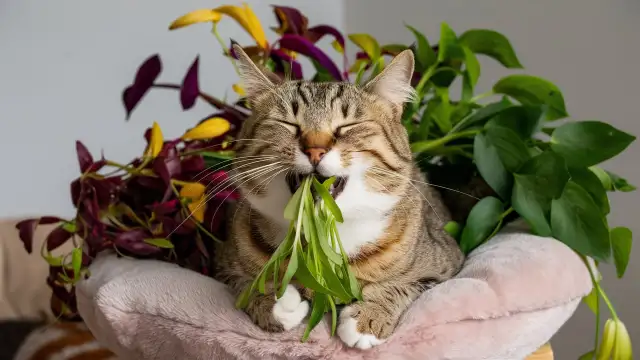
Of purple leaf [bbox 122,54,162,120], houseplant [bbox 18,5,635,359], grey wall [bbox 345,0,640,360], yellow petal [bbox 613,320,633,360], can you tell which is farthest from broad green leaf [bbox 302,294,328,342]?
grey wall [bbox 345,0,640,360]

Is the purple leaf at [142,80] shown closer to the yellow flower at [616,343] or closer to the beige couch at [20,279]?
the beige couch at [20,279]

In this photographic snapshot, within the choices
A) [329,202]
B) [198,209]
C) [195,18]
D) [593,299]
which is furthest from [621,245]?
[195,18]

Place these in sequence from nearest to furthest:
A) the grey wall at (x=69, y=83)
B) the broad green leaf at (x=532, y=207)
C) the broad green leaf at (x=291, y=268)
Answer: the broad green leaf at (x=291, y=268) < the broad green leaf at (x=532, y=207) < the grey wall at (x=69, y=83)

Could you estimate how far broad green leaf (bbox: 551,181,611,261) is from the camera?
0.90m

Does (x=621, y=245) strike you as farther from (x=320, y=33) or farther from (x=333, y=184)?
(x=320, y=33)

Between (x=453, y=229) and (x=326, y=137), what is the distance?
38cm

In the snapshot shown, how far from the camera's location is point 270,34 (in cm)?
185

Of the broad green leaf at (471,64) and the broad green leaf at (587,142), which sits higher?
the broad green leaf at (471,64)

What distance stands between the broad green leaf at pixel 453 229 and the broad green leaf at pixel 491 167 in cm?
9

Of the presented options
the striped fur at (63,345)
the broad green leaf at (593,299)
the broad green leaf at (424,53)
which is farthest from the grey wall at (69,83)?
the broad green leaf at (593,299)

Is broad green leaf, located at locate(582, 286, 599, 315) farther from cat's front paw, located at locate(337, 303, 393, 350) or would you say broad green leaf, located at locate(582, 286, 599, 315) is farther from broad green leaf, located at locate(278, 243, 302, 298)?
broad green leaf, located at locate(278, 243, 302, 298)

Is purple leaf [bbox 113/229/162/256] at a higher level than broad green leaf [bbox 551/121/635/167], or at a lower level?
lower

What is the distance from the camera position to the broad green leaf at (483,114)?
Answer: 1.05 m

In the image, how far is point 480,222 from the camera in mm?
981
